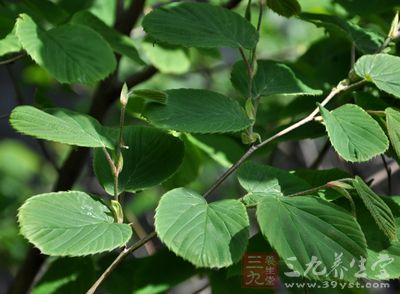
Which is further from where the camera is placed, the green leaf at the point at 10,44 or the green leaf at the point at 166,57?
the green leaf at the point at 166,57

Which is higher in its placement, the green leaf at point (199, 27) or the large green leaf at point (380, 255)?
the green leaf at point (199, 27)

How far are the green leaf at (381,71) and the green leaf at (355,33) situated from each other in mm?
116

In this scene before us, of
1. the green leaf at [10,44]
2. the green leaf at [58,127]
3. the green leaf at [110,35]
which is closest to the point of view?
the green leaf at [58,127]

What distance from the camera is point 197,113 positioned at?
835 millimetres

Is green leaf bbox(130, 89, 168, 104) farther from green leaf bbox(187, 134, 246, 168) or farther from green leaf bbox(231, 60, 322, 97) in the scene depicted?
green leaf bbox(187, 134, 246, 168)

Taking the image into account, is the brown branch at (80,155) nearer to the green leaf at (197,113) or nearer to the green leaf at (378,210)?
the green leaf at (197,113)

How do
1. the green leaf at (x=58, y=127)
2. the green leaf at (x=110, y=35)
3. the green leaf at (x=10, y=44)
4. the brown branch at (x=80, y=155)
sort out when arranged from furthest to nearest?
the brown branch at (x=80, y=155) → the green leaf at (x=110, y=35) → the green leaf at (x=10, y=44) → the green leaf at (x=58, y=127)

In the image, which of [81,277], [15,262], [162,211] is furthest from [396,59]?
[15,262]

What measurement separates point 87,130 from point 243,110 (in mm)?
197

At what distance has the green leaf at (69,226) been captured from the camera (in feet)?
2.29

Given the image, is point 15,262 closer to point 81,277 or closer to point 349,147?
point 81,277

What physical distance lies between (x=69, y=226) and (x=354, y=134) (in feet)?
1.15

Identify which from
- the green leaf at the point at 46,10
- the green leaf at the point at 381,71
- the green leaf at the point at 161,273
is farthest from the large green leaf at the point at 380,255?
the green leaf at the point at 46,10

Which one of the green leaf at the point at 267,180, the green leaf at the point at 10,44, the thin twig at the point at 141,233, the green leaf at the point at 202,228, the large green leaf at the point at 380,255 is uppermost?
the green leaf at the point at 10,44
